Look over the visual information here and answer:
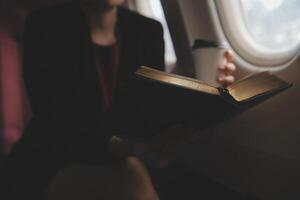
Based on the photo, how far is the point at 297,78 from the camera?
3.00 feet

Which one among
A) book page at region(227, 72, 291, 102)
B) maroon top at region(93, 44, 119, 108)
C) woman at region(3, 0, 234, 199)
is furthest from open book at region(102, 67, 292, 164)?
maroon top at region(93, 44, 119, 108)

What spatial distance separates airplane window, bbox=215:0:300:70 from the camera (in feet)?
3.18

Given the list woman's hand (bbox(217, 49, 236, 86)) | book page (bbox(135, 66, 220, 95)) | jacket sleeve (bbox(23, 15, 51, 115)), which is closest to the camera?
book page (bbox(135, 66, 220, 95))

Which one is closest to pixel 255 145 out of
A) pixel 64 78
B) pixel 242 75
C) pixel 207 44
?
pixel 242 75

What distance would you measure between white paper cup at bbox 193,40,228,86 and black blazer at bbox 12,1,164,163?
0.19 meters

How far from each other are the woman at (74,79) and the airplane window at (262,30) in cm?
25

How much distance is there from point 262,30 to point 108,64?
0.45m

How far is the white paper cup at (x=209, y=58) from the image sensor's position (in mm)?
1077

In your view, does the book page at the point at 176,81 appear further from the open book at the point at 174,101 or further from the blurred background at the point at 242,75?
the blurred background at the point at 242,75

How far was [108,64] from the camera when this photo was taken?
0.94 metres

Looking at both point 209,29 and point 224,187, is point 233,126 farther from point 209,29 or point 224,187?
point 209,29

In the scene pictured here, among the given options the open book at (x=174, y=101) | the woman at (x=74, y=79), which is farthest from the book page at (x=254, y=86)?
the woman at (x=74, y=79)

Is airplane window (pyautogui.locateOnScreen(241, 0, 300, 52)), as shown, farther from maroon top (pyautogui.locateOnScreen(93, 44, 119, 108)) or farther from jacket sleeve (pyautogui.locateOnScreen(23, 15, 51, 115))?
jacket sleeve (pyautogui.locateOnScreen(23, 15, 51, 115))

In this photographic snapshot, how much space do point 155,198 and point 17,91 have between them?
0.89 m
